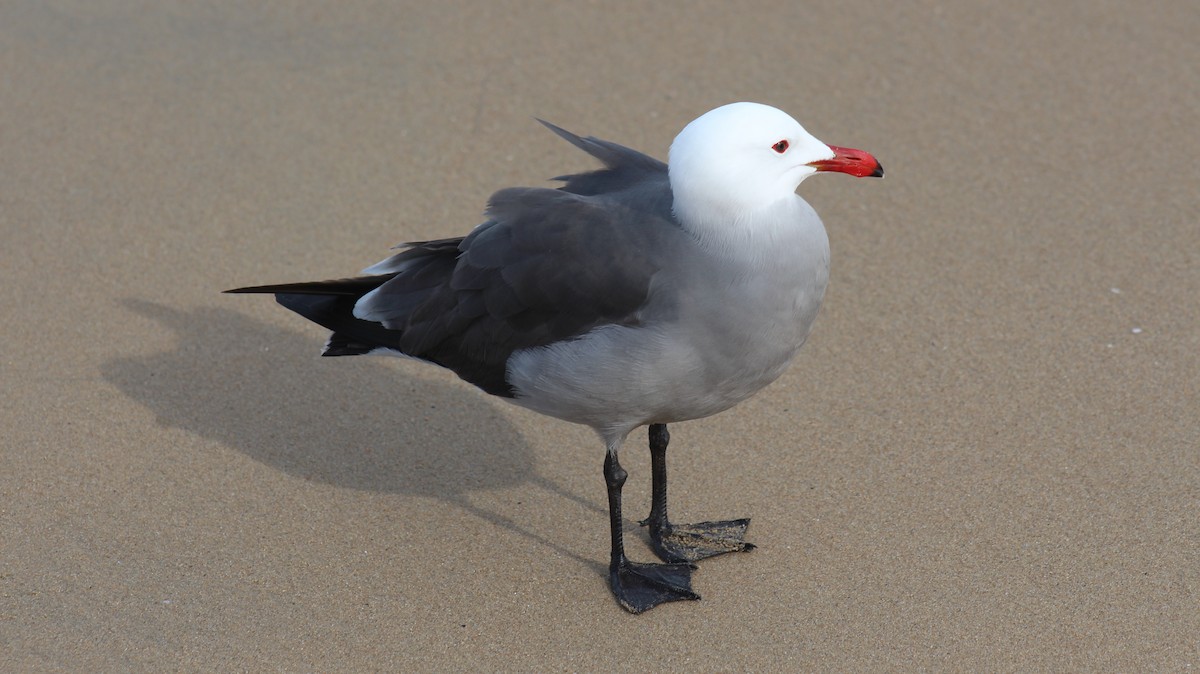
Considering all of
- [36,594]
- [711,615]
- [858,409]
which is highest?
[858,409]

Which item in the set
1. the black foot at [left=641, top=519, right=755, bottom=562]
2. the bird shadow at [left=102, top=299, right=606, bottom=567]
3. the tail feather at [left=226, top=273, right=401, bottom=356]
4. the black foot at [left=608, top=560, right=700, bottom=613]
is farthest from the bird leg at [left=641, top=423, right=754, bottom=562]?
the tail feather at [left=226, top=273, right=401, bottom=356]

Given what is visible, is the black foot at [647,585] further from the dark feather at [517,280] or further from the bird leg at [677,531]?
the dark feather at [517,280]

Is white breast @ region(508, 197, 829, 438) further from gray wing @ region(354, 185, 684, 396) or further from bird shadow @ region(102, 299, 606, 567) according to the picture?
bird shadow @ region(102, 299, 606, 567)

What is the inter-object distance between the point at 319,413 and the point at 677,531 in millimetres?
1568

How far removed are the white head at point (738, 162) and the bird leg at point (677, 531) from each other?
0.91m

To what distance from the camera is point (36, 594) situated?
4234 millimetres

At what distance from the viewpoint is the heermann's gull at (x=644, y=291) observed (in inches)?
153

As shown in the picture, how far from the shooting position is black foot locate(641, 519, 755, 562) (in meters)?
4.58

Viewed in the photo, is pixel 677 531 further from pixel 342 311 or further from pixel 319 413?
pixel 319 413

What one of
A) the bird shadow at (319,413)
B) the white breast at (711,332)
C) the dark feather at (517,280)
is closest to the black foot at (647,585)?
the bird shadow at (319,413)

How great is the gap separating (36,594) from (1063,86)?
5703mm

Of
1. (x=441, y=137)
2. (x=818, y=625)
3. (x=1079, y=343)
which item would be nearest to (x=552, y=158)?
(x=441, y=137)

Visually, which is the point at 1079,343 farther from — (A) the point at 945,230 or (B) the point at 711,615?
(B) the point at 711,615

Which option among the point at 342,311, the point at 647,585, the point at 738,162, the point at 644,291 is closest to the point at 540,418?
the point at 342,311
